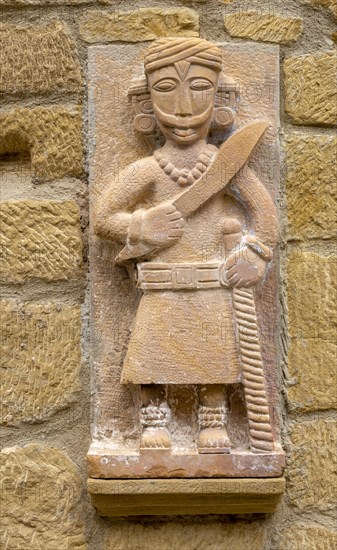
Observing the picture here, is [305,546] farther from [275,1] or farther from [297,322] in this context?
[275,1]

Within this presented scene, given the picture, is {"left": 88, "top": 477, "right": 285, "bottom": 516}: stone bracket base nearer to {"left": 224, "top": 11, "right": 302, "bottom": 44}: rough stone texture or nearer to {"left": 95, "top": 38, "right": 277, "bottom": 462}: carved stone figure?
{"left": 95, "top": 38, "right": 277, "bottom": 462}: carved stone figure

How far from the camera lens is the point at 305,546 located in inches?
57.3

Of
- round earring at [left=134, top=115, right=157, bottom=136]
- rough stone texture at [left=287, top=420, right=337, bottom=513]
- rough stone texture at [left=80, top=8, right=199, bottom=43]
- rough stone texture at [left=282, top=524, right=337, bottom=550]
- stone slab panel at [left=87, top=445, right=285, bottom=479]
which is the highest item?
rough stone texture at [left=80, top=8, right=199, bottom=43]

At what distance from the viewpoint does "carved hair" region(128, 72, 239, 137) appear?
4.62 feet

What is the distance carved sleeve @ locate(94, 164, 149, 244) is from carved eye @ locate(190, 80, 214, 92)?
17 cm

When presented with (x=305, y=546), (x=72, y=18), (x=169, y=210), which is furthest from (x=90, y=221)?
(x=305, y=546)

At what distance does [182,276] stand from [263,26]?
498 mm

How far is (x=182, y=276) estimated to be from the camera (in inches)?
54.1

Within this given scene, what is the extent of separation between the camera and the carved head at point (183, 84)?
1355 millimetres

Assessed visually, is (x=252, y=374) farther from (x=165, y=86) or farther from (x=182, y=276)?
(x=165, y=86)

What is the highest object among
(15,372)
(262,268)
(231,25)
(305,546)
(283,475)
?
(231,25)

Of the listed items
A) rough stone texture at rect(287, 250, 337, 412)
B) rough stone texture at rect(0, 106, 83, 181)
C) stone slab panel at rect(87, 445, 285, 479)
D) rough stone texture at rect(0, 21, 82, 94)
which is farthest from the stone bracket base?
rough stone texture at rect(0, 21, 82, 94)

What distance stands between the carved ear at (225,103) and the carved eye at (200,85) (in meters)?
0.05

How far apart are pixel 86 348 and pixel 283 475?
422 millimetres
